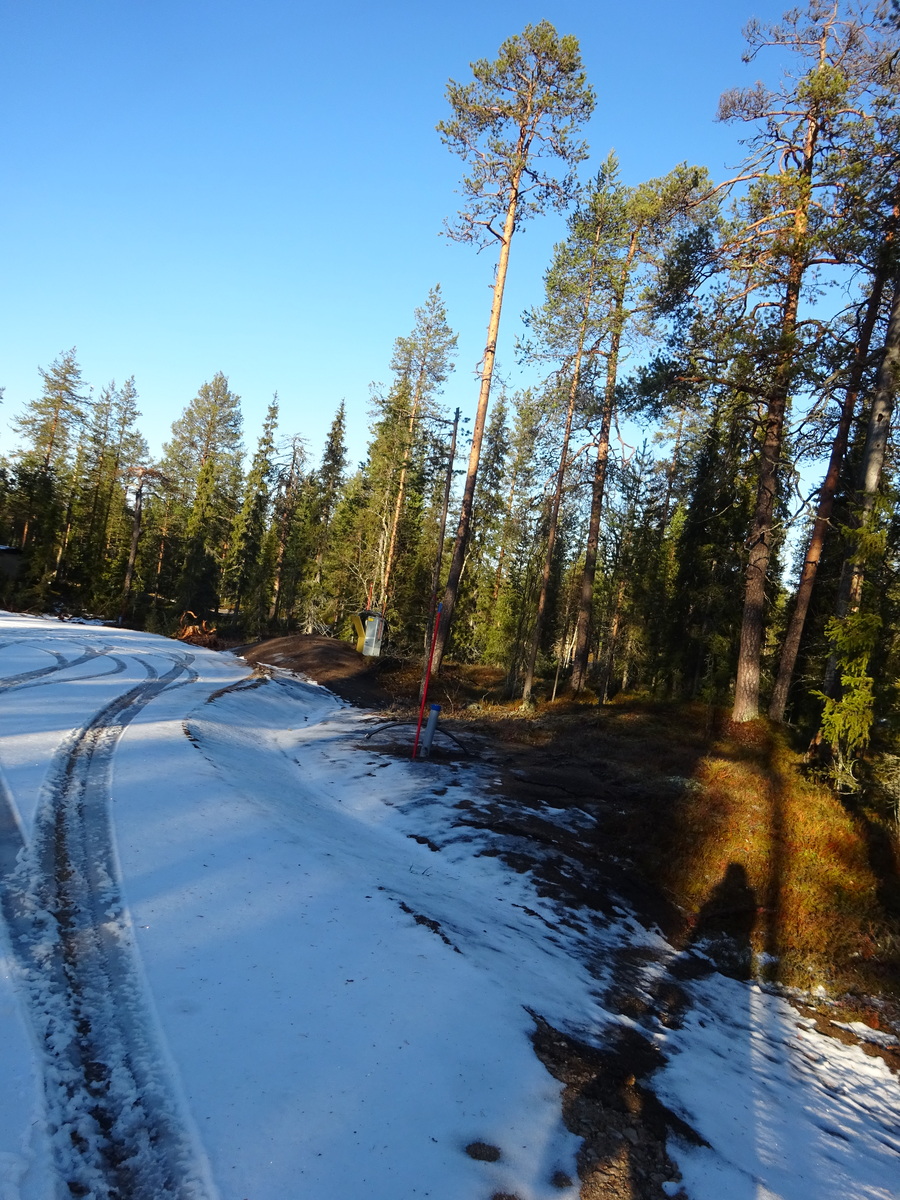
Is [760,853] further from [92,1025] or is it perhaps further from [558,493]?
[558,493]

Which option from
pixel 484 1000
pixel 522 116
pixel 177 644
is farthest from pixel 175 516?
pixel 484 1000

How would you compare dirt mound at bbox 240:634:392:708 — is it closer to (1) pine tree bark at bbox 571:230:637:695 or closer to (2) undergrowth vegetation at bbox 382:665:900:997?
(1) pine tree bark at bbox 571:230:637:695

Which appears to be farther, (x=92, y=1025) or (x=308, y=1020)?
(x=308, y=1020)

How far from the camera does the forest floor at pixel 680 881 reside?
3760mm

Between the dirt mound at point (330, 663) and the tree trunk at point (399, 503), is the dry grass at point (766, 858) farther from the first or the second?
the tree trunk at point (399, 503)

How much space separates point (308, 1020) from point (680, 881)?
20.0ft

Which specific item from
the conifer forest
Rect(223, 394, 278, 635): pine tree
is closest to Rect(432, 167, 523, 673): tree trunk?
the conifer forest

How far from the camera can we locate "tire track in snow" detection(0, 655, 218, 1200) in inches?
94.6

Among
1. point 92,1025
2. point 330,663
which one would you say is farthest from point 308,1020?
point 330,663

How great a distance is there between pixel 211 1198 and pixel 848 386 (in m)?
13.6

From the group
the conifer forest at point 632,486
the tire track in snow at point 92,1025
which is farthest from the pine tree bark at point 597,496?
the tire track in snow at point 92,1025

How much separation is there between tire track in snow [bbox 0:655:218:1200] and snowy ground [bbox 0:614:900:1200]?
0.01m

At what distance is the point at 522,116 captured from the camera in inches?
710

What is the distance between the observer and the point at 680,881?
7984 millimetres
